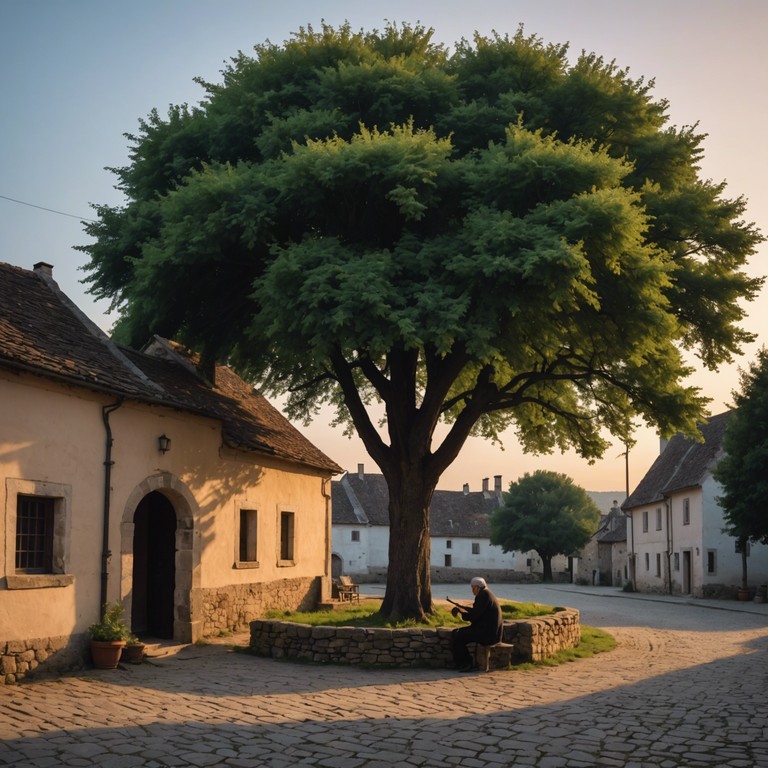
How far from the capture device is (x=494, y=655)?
603 inches

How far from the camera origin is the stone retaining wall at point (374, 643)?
50.6 feet

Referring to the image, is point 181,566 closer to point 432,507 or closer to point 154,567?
point 154,567

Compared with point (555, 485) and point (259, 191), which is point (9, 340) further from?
point (555, 485)

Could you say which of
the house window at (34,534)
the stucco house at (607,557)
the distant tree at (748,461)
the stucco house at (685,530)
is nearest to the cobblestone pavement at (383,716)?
the house window at (34,534)

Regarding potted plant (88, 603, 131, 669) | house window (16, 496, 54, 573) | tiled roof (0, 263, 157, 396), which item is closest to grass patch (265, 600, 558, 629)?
potted plant (88, 603, 131, 669)

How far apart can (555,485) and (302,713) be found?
61952 mm

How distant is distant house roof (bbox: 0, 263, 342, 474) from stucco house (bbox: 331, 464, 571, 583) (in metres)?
47.2

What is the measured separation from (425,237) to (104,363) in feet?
20.5

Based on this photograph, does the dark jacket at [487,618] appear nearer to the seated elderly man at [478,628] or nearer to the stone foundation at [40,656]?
the seated elderly man at [478,628]

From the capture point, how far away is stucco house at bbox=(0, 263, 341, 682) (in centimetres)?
1322

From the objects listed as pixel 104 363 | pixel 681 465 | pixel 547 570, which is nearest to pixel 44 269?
pixel 104 363

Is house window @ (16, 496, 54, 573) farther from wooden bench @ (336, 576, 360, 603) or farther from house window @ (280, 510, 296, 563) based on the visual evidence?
wooden bench @ (336, 576, 360, 603)

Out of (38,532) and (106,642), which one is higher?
(38,532)

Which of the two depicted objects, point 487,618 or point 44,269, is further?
point 44,269
